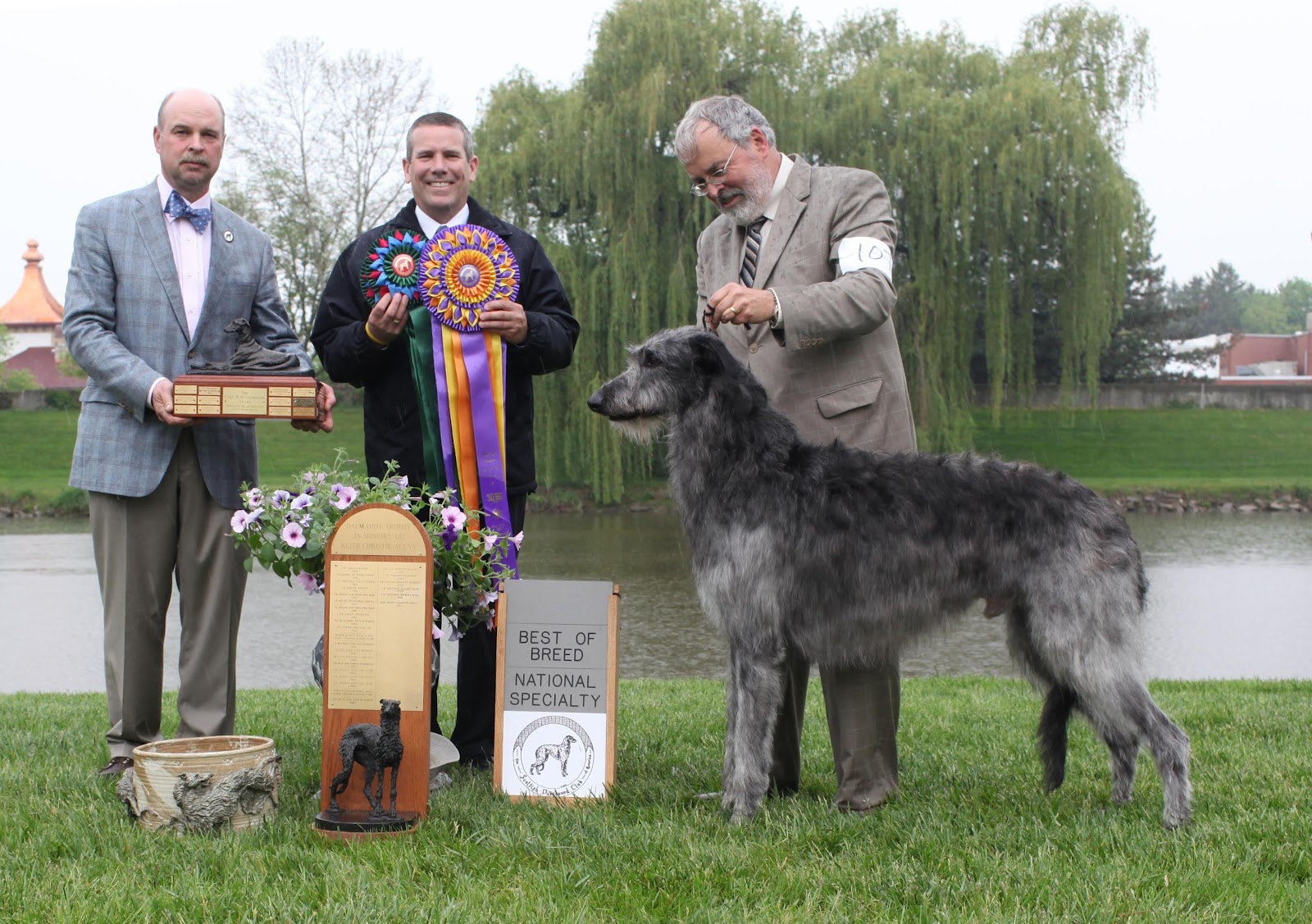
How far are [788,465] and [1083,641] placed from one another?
1.22m

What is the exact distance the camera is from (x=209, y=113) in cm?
492

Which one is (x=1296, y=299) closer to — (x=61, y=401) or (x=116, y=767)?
(x=61, y=401)

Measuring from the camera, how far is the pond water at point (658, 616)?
9992 millimetres

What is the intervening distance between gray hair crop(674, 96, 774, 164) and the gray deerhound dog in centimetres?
80

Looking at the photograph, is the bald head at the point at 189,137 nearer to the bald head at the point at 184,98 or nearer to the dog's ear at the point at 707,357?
the bald head at the point at 184,98

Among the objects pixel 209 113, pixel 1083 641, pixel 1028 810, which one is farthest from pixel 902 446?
pixel 209 113

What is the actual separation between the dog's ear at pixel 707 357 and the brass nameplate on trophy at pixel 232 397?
163 centimetres

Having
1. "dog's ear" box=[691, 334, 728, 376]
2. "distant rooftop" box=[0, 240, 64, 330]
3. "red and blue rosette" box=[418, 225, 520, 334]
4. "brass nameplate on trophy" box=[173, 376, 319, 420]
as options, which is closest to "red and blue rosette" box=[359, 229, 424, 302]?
"red and blue rosette" box=[418, 225, 520, 334]

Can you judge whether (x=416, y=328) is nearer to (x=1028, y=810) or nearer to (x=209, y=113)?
(x=209, y=113)

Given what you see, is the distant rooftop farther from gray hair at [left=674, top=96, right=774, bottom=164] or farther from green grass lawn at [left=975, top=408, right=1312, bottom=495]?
gray hair at [left=674, top=96, right=774, bottom=164]

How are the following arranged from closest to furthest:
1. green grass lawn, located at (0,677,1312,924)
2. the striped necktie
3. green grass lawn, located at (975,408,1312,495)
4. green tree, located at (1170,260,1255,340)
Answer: green grass lawn, located at (0,677,1312,924)
the striped necktie
green grass lawn, located at (975,408,1312,495)
green tree, located at (1170,260,1255,340)

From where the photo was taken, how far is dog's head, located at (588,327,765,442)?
4.36 metres

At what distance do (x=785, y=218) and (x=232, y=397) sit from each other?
2.29 m

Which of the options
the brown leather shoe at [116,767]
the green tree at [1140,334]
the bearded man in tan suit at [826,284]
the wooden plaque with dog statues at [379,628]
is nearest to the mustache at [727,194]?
the bearded man in tan suit at [826,284]
